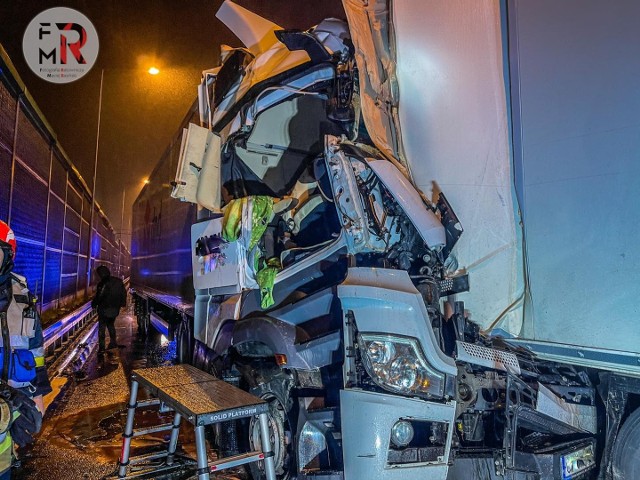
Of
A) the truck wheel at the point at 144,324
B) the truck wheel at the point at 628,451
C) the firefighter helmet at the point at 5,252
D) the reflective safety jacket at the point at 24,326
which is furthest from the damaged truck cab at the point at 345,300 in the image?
the truck wheel at the point at 144,324

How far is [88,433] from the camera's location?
4762 mm

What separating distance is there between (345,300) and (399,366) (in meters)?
0.44


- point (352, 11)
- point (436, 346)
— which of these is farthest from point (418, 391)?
point (352, 11)

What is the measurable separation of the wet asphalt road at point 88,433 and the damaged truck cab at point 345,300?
41.3 inches

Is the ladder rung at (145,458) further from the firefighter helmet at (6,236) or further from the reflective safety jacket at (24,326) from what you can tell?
the firefighter helmet at (6,236)

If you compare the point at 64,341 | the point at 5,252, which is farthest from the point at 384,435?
the point at 64,341

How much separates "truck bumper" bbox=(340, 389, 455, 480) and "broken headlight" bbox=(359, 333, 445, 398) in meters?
0.06

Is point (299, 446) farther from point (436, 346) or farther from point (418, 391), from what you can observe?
point (436, 346)

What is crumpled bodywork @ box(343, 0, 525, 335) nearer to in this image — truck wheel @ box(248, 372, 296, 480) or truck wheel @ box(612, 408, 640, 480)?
truck wheel @ box(612, 408, 640, 480)

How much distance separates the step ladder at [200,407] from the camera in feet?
7.57

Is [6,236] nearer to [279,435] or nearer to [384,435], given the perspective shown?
[279,435]

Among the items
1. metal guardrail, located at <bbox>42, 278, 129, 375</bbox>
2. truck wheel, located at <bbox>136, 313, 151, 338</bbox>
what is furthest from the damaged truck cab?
truck wheel, located at <bbox>136, 313, 151, 338</bbox>

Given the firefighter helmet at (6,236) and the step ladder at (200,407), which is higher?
the firefighter helmet at (6,236)

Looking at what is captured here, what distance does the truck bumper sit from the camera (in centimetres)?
233
